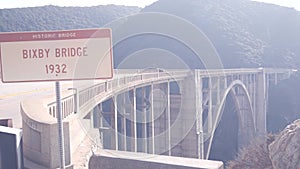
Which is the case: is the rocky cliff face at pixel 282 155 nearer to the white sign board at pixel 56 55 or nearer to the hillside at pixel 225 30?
the white sign board at pixel 56 55

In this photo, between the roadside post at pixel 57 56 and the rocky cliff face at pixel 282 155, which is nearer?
the roadside post at pixel 57 56

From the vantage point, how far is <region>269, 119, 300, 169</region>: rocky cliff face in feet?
18.2

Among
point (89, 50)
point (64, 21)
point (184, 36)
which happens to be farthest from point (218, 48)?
point (89, 50)

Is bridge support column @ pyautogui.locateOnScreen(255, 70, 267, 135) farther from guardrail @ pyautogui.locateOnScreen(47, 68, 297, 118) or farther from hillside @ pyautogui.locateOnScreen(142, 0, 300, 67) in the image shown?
hillside @ pyautogui.locateOnScreen(142, 0, 300, 67)

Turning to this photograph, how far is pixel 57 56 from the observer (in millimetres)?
2760

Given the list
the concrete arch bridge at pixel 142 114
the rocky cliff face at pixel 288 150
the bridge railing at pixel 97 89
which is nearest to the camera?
the concrete arch bridge at pixel 142 114

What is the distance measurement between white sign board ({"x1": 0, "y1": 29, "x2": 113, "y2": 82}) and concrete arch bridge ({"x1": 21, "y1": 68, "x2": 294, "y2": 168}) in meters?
1.53

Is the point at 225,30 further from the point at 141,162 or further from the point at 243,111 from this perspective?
the point at 141,162

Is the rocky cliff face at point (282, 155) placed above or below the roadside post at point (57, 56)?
below

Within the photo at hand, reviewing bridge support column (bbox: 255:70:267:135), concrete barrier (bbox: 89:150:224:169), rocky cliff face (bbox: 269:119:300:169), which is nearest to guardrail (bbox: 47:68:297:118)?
concrete barrier (bbox: 89:150:224:169)

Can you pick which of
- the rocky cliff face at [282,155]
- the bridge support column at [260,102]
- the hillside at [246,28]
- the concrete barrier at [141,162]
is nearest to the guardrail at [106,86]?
the concrete barrier at [141,162]

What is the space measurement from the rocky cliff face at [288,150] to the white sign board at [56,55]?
3.88 metres

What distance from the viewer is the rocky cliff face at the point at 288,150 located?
5555 mm

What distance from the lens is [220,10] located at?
9144 centimetres
